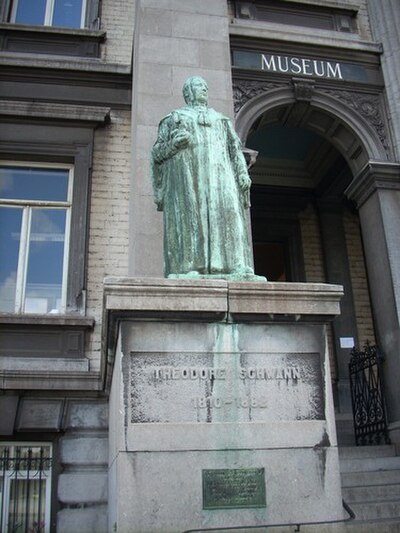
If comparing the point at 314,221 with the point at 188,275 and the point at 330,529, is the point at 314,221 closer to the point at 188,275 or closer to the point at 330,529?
the point at 188,275

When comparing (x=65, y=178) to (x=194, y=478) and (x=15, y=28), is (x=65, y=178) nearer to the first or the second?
(x=15, y=28)

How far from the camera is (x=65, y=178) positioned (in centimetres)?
941

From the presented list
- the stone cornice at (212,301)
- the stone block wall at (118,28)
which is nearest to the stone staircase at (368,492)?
the stone cornice at (212,301)

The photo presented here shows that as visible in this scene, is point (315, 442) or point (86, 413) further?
point (86, 413)

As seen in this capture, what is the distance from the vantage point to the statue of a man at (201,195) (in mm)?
4812

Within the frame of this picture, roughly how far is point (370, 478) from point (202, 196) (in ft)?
12.5

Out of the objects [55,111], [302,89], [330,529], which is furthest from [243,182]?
[302,89]

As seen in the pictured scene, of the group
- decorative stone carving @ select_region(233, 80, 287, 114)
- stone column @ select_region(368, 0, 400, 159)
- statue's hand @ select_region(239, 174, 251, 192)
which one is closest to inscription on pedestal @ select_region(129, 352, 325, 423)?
statue's hand @ select_region(239, 174, 251, 192)

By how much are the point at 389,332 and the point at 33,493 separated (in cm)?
528

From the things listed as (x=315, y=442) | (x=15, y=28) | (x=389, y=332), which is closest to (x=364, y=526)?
(x=315, y=442)

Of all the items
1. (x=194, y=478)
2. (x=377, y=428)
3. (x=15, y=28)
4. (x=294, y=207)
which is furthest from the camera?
(x=294, y=207)

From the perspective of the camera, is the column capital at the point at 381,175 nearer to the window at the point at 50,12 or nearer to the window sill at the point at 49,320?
the window sill at the point at 49,320

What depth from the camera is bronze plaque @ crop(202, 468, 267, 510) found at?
3941 mm

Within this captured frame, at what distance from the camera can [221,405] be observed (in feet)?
13.7
